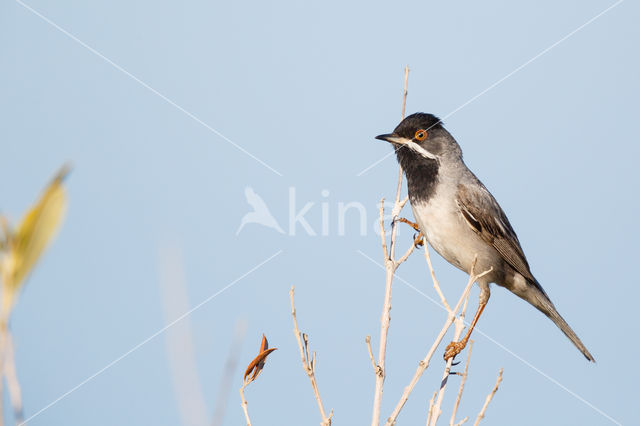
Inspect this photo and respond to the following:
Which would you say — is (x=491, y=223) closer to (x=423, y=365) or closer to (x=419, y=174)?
(x=419, y=174)

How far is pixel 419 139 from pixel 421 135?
42mm

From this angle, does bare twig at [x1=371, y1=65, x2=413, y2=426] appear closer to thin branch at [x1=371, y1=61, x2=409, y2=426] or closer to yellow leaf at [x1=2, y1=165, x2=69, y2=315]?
thin branch at [x1=371, y1=61, x2=409, y2=426]

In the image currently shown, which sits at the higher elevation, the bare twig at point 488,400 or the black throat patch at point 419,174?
the black throat patch at point 419,174

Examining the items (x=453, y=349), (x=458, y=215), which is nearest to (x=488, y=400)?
(x=453, y=349)

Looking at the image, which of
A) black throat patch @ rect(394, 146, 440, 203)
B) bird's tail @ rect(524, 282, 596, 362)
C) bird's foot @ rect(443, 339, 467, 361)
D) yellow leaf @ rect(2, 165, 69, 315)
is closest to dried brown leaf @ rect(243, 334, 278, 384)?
yellow leaf @ rect(2, 165, 69, 315)

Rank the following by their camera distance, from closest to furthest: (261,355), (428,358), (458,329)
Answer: (261,355), (428,358), (458,329)

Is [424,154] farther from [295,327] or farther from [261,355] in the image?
[261,355]

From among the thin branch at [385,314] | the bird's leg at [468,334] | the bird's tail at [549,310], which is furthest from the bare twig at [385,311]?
the bird's tail at [549,310]

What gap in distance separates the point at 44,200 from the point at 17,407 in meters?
0.36

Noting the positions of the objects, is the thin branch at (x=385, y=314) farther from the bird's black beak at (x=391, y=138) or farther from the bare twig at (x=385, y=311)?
the bird's black beak at (x=391, y=138)

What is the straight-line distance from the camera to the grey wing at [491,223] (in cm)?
631

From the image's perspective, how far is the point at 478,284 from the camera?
6.55 meters

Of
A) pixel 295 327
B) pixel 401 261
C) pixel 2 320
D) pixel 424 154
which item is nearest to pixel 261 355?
pixel 295 327

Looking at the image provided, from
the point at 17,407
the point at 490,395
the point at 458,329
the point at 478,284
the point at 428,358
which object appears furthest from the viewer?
the point at 478,284
